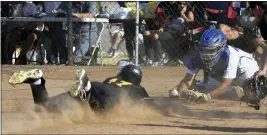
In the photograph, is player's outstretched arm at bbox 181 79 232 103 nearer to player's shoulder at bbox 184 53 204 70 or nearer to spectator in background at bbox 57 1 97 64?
player's shoulder at bbox 184 53 204 70

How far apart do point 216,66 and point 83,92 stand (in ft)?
8.57

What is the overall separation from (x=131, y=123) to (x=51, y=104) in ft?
3.07

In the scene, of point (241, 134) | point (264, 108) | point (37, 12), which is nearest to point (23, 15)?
point (37, 12)

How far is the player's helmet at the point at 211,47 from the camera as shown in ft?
27.8

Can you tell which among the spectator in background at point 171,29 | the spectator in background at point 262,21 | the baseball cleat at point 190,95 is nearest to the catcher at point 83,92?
the baseball cleat at point 190,95

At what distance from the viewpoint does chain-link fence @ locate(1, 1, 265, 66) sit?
1362 cm

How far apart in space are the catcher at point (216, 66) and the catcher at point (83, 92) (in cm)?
108

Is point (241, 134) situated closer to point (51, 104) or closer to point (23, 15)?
point (51, 104)

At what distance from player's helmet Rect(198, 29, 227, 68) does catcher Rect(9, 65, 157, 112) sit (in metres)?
1.31

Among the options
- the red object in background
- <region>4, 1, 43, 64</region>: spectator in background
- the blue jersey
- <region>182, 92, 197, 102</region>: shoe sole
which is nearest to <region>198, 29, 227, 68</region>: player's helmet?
the blue jersey

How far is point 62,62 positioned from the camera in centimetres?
1433

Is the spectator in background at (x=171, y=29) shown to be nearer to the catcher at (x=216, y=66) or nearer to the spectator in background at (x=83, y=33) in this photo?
the spectator in background at (x=83, y=33)

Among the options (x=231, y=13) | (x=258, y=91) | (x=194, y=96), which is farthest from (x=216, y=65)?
(x=231, y=13)

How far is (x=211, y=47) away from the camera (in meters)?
8.45
